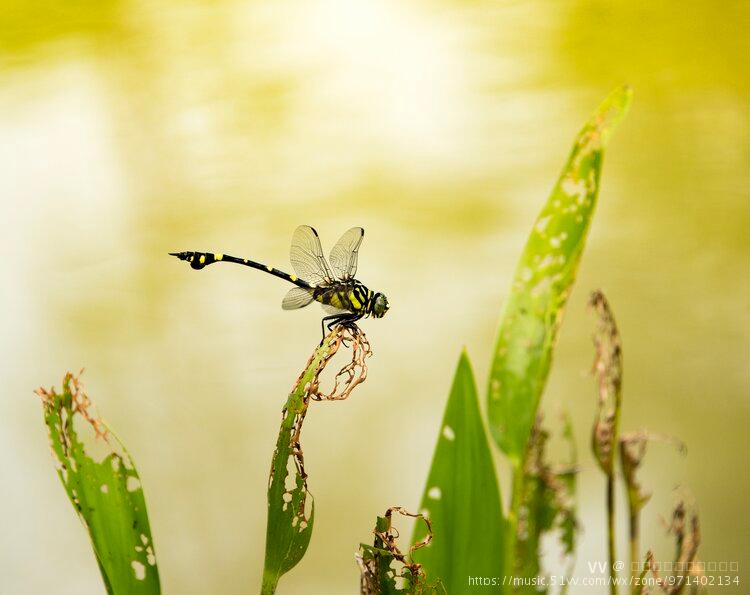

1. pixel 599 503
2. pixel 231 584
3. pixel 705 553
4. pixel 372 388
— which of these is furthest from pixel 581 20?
pixel 231 584

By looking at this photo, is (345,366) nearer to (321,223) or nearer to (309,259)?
(309,259)

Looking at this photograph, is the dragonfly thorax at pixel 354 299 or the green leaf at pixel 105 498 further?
the dragonfly thorax at pixel 354 299

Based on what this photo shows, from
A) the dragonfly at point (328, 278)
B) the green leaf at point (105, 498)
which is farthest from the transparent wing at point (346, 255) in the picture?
the green leaf at point (105, 498)

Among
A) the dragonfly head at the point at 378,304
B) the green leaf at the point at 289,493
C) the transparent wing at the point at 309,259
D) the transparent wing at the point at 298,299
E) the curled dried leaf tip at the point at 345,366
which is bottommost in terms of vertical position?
the green leaf at the point at 289,493

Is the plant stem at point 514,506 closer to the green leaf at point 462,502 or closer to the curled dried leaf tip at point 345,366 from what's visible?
the green leaf at point 462,502

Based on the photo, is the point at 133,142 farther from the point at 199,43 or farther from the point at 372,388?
the point at 372,388

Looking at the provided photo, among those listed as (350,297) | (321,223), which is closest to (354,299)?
(350,297)

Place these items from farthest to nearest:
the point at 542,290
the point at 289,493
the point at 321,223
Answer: the point at 321,223 → the point at 542,290 → the point at 289,493
